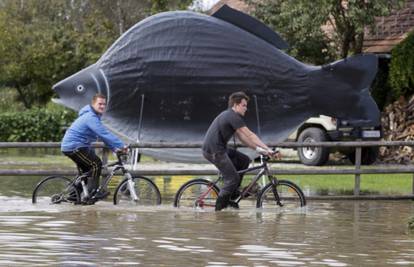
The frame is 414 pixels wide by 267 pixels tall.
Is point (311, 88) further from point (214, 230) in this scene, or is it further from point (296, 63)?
point (214, 230)

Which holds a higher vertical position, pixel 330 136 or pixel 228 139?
pixel 330 136

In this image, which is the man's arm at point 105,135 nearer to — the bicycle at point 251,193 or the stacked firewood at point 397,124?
the bicycle at point 251,193

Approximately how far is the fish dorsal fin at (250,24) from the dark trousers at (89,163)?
454cm

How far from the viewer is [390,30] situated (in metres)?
32.3

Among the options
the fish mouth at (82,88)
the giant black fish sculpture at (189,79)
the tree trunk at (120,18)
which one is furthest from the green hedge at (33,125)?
the giant black fish sculpture at (189,79)

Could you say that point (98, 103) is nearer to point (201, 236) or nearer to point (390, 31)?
point (201, 236)

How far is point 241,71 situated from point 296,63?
3.20ft

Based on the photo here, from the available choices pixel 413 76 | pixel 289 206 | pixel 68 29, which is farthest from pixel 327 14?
pixel 68 29

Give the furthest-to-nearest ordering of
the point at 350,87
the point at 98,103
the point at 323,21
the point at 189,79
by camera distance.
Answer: the point at 323,21, the point at 189,79, the point at 350,87, the point at 98,103

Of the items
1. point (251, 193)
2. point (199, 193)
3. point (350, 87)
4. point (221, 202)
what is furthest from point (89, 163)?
point (350, 87)

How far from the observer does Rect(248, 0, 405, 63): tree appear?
2944 centimetres

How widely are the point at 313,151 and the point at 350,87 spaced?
8417 millimetres

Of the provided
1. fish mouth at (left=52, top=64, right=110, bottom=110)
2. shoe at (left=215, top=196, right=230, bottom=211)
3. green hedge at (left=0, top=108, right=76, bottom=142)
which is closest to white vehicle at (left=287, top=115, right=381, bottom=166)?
fish mouth at (left=52, top=64, right=110, bottom=110)

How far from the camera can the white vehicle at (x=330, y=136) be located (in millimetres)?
27344
